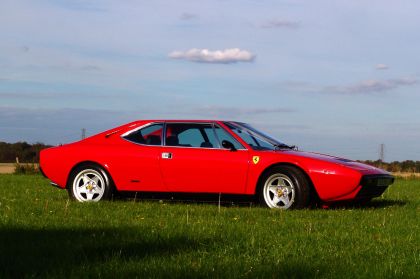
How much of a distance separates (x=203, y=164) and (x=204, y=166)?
4 cm

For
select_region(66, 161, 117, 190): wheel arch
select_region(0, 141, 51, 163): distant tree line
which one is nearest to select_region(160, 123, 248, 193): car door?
select_region(66, 161, 117, 190): wheel arch

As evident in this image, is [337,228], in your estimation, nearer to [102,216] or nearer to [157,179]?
[102,216]

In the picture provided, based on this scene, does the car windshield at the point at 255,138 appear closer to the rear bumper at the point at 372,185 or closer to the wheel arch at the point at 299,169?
the wheel arch at the point at 299,169

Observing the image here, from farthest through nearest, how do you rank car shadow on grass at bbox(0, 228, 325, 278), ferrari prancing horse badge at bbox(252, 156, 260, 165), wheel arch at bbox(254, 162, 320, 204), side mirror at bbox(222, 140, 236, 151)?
side mirror at bbox(222, 140, 236, 151) → ferrari prancing horse badge at bbox(252, 156, 260, 165) → wheel arch at bbox(254, 162, 320, 204) → car shadow on grass at bbox(0, 228, 325, 278)

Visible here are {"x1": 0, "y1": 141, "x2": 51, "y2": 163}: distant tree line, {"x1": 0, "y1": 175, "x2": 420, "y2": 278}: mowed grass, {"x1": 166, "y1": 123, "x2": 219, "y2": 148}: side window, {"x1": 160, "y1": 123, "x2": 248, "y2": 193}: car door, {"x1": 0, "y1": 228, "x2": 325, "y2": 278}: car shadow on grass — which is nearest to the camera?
{"x1": 0, "y1": 228, "x2": 325, "y2": 278}: car shadow on grass

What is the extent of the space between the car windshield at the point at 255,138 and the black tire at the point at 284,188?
0.63m

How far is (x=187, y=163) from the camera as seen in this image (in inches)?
434

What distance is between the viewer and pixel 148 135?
38.1 ft

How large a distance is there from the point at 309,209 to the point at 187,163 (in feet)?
6.69

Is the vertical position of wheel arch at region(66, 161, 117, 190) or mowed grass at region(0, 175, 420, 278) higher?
wheel arch at region(66, 161, 117, 190)

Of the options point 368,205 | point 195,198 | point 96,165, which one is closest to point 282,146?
point 195,198

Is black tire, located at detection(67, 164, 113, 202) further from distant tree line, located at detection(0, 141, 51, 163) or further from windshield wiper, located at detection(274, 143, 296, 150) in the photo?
distant tree line, located at detection(0, 141, 51, 163)

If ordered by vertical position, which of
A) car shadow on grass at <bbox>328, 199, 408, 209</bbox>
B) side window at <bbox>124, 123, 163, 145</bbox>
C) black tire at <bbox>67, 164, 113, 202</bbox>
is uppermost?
side window at <bbox>124, 123, 163, 145</bbox>

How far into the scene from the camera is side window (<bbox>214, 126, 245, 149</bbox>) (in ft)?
36.2
